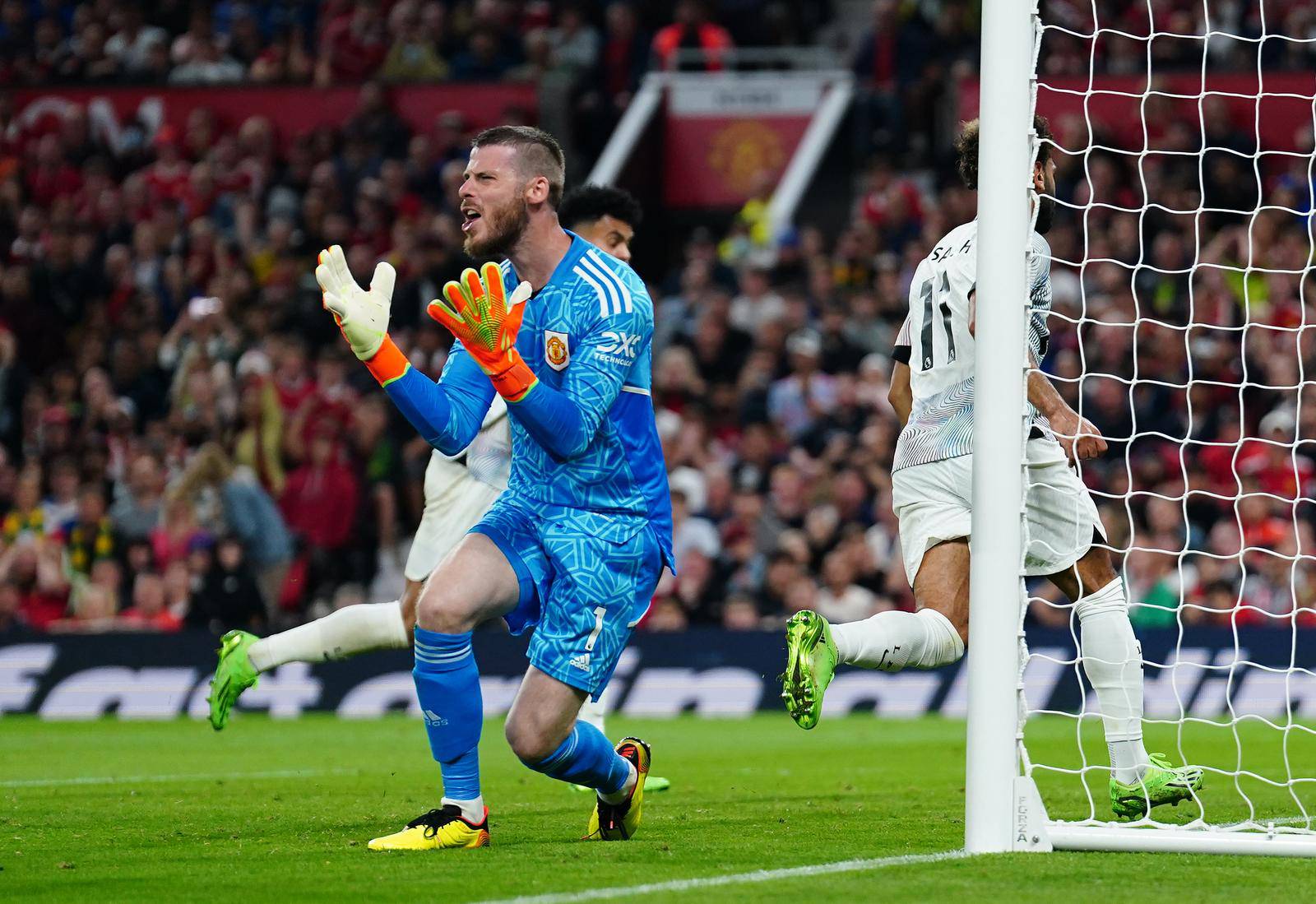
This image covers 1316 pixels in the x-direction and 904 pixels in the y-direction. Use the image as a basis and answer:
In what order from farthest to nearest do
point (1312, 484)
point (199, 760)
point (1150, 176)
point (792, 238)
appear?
point (792, 238), point (1150, 176), point (1312, 484), point (199, 760)

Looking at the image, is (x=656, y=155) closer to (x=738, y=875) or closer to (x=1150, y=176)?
(x=1150, y=176)

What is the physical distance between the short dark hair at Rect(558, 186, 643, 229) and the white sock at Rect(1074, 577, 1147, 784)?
2.99m

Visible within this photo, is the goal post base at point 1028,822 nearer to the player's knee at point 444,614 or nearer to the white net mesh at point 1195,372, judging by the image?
the player's knee at point 444,614

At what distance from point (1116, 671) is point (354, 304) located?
2.75 m

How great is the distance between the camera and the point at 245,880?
531cm

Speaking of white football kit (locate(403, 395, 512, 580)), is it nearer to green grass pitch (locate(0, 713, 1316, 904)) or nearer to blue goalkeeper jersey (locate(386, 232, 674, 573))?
green grass pitch (locate(0, 713, 1316, 904))

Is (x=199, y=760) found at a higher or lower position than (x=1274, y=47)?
lower

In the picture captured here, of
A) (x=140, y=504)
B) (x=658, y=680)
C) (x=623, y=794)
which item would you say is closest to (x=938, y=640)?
(x=623, y=794)

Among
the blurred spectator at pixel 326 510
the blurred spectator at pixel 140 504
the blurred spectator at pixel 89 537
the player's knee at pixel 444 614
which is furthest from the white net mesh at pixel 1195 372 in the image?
the blurred spectator at pixel 89 537

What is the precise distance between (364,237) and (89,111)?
3.73m

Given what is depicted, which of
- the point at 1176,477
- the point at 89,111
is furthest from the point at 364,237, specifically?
the point at 1176,477

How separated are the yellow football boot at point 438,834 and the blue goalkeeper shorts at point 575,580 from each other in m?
0.52

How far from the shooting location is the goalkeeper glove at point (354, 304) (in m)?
5.93

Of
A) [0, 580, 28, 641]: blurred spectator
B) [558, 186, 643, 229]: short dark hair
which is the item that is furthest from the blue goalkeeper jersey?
[0, 580, 28, 641]: blurred spectator
